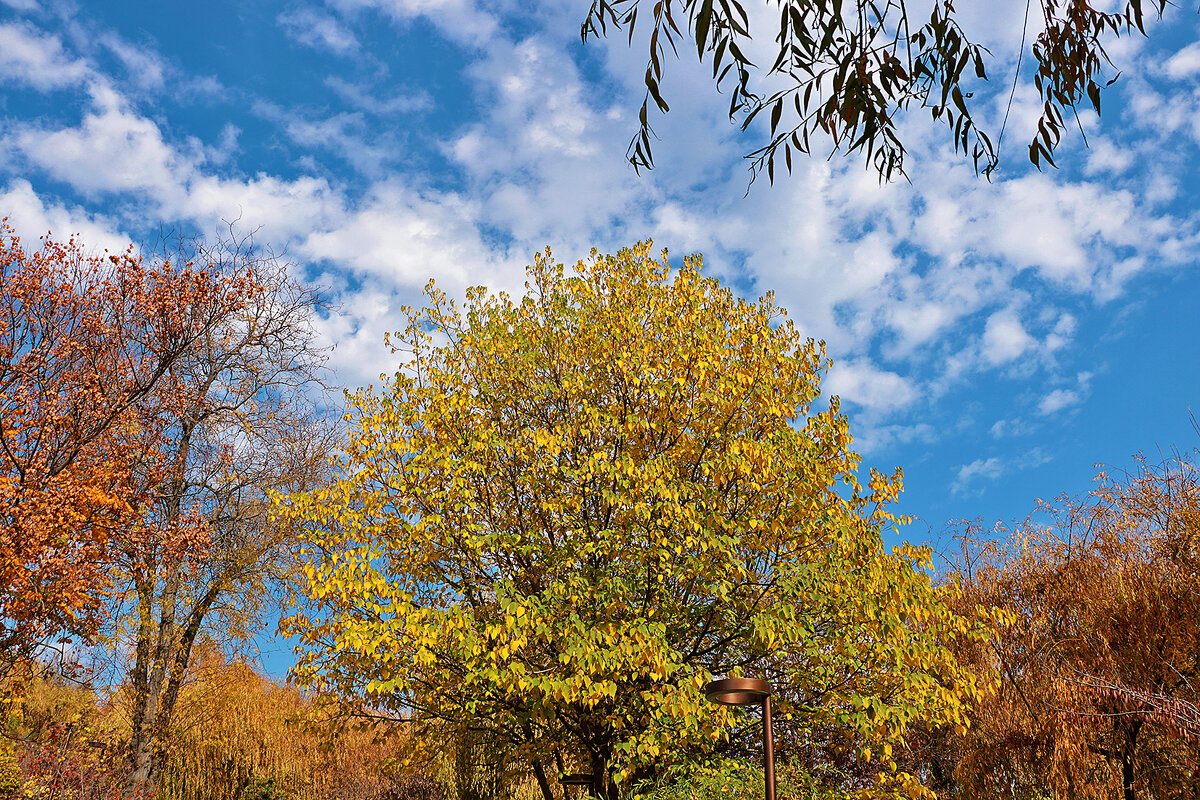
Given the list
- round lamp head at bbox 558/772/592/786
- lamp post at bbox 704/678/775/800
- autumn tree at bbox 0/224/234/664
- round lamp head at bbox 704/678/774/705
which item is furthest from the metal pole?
autumn tree at bbox 0/224/234/664

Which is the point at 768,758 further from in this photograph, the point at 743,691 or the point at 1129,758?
the point at 1129,758

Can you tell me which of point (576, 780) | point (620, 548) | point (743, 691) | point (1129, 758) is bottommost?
point (576, 780)

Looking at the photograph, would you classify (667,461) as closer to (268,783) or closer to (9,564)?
(9,564)

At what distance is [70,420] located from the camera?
12273mm

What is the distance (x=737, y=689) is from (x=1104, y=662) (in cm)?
892

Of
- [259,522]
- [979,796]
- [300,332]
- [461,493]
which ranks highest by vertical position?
[300,332]

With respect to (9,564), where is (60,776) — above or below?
below

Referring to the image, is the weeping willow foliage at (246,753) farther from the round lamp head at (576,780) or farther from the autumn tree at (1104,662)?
the autumn tree at (1104,662)

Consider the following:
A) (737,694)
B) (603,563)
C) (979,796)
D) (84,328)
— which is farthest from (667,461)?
(84,328)

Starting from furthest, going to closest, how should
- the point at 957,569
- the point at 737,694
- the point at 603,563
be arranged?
1. the point at 957,569
2. the point at 603,563
3. the point at 737,694

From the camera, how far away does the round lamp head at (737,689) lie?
717 centimetres

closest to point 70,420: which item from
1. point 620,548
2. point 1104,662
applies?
point 620,548

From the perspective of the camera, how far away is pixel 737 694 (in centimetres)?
735

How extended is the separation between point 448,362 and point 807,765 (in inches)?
414
